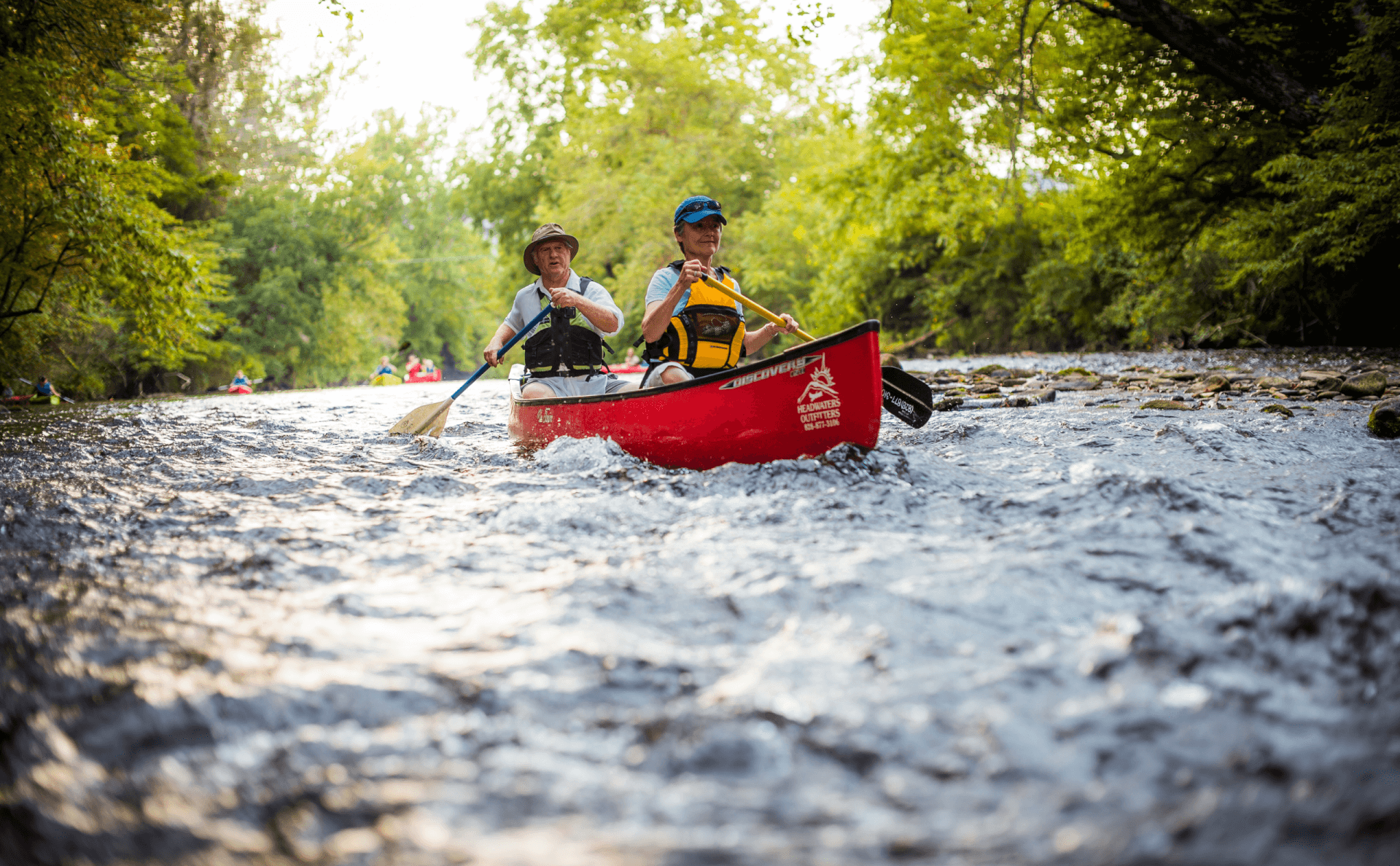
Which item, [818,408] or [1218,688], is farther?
[818,408]

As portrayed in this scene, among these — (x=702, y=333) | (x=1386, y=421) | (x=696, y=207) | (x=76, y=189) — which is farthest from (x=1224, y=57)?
(x=76, y=189)

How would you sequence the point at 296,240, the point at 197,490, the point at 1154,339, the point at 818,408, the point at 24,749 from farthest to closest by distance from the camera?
the point at 296,240, the point at 1154,339, the point at 197,490, the point at 818,408, the point at 24,749

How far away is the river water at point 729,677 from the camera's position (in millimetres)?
1466

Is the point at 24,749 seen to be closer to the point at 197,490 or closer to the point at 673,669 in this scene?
the point at 673,669

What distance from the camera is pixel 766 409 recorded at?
4.52 metres

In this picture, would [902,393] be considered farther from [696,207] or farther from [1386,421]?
[1386,421]

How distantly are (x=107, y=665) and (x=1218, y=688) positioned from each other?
285 centimetres

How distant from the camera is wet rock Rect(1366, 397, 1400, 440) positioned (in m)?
5.03

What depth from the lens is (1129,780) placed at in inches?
61.5

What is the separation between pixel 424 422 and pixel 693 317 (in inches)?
152

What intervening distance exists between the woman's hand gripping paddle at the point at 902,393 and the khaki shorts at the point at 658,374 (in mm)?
574

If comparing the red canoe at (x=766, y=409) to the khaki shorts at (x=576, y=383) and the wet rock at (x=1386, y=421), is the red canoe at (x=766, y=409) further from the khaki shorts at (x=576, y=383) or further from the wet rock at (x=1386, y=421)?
the wet rock at (x=1386, y=421)

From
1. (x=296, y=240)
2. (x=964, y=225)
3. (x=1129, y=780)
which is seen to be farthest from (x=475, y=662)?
(x=296, y=240)

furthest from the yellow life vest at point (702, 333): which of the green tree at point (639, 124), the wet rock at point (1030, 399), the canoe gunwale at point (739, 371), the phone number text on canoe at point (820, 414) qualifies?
the green tree at point (639, 124)
